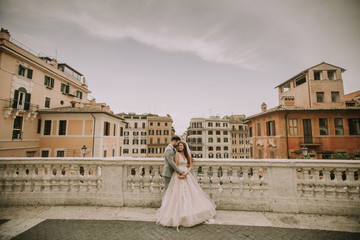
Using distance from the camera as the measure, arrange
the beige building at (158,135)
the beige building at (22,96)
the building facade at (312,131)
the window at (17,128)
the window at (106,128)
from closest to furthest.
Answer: the beige building at (22,96) < the window at (17,128) < the building facade at (312,131) < the window at (106,128) < the beige building at (158,135)

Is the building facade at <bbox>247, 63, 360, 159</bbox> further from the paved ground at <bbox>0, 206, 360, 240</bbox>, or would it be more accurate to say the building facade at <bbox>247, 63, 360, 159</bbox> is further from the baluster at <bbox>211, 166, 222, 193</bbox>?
the baluster at <bbox>211, 166, 222, 193</bbox>

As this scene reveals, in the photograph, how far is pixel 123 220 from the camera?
10.7ft

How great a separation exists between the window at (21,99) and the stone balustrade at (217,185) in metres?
19.7

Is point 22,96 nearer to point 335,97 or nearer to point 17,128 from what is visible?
point 17,128

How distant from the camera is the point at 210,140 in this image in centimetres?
5081

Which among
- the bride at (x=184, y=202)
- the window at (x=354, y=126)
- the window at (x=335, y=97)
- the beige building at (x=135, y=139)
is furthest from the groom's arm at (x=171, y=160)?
the beige building at (x=135, y=139)

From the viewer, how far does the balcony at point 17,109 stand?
16719mm

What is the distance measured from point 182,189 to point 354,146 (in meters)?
25.6

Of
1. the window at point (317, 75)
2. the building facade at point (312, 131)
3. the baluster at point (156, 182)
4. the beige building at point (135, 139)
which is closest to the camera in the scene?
the baluster at point (156, 182)

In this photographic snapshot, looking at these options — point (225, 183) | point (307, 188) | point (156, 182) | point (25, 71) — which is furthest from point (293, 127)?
point (25, 71)

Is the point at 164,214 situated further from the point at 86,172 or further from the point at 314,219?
the point at 314,219

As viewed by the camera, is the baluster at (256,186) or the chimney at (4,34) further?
the chimney at (4,34)

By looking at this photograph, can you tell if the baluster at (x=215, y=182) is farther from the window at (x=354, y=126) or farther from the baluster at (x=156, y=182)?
the window at (x=354, y=126)

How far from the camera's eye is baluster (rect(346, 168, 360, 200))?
3.53m
